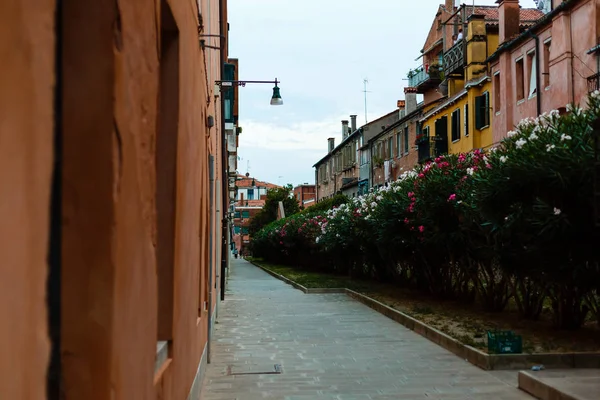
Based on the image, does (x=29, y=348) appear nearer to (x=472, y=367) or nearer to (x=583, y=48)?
(x=472, y=367)

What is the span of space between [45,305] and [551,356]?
27.4ft

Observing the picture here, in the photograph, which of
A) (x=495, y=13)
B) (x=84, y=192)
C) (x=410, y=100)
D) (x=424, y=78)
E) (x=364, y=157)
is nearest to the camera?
(x=84, y=192)

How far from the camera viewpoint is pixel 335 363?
10.3m

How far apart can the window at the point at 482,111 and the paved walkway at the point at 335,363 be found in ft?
58.5

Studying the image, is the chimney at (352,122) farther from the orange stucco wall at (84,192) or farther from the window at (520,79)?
the orange stucco wall at (84,192)

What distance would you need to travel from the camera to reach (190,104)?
6270 mm

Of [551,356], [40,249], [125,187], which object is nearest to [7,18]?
[40,249]

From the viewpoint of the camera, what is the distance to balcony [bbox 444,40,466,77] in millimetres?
36125

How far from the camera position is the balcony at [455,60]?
3612 cm

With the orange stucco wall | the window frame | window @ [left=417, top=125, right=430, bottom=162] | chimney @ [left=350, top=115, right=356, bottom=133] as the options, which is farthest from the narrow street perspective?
chimney @ [left=350, top=115, right=356, bottom=133]

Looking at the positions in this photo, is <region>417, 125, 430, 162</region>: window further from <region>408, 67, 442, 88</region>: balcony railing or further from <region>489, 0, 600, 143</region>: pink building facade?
<region>489, 0, 600, 143</region>: pink building facade

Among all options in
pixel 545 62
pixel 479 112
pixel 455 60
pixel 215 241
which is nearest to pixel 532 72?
pixel 545 62

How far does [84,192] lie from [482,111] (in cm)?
3175

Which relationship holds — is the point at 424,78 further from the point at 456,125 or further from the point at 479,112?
the point at 479,112
